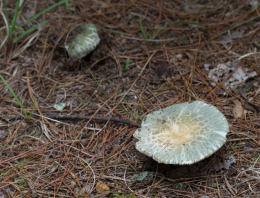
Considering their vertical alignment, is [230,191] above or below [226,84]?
below

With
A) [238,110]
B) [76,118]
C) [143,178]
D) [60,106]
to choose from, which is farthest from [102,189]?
[238,110]

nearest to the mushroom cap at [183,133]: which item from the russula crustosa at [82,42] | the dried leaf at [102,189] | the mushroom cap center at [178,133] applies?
the mushroom cap center at [178,133]

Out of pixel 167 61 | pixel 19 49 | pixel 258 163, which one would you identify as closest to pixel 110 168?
pixel 258 163

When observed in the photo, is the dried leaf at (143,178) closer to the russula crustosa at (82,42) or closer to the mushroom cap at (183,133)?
the mushroom cap at (183,133)

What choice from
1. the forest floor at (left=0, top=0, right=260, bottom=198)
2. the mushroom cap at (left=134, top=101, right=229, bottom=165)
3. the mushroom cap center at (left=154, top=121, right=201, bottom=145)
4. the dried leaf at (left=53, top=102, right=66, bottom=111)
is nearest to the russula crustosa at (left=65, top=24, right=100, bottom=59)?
the forest floor at (left=0, top=0, right=260, bottom=198)

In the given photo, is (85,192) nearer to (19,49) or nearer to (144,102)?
(144,102)
